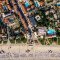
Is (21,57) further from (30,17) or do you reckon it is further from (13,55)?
(30,17)

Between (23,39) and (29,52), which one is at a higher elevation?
(23,39)

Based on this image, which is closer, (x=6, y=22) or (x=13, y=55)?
(x=13, y=55)

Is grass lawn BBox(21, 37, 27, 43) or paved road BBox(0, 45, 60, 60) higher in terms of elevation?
grass lawn BBox(21, 37, 27, 43)

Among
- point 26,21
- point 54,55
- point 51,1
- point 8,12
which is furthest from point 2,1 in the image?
point 54,55

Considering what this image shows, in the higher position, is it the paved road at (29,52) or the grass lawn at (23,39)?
the grass lawn at (23,39)

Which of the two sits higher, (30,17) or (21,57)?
(30,17)

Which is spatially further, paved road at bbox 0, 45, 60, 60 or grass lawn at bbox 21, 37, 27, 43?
grass lawn at bbox 21, 37, 27, 43

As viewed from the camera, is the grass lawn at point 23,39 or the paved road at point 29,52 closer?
the paved road at point 29,52

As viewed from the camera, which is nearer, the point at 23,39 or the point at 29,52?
the point at 29,52
